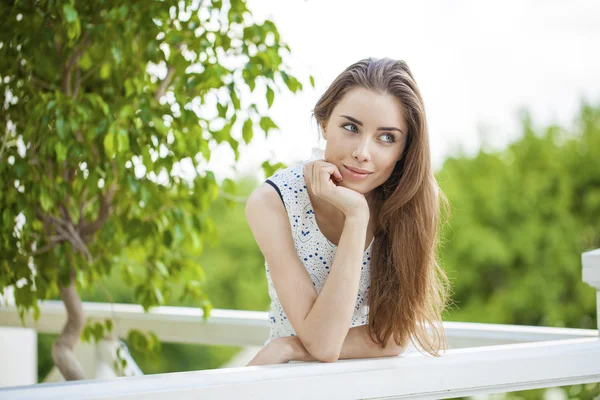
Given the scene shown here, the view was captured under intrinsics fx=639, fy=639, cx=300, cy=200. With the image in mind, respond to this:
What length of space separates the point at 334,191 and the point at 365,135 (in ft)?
0.53

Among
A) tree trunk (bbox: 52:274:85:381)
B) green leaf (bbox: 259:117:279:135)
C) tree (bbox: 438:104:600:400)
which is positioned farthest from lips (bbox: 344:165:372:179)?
tree (bbox: 438:104:600:400)

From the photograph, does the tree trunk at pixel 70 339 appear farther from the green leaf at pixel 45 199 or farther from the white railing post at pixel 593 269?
the white railing post at pixel 593 269

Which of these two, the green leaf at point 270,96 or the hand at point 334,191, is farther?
the green leaf at point 270,96

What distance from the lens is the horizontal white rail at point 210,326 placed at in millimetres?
2021

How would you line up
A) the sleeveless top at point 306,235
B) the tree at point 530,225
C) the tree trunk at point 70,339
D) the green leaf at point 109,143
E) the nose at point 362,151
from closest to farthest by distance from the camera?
1. the nose at point 362,151
2. the sleeveless top at point 306,235
3. the green leaf at point 109,143
4. the tree trunk at point 70,339
5. the tree at point 530,225

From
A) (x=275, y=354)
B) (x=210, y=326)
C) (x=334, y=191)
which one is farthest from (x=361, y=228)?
(x=210, y=326)

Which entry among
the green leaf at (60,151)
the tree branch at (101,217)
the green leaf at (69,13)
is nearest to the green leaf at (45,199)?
the green leaf at (60,151)

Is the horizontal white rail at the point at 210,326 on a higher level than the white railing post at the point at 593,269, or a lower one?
lower

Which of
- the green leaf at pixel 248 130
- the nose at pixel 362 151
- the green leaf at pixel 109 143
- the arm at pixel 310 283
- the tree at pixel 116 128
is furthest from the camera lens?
the green leaf at pixel 248 130

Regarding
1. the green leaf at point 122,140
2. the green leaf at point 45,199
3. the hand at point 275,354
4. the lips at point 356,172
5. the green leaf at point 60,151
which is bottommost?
the hand at point 275,354

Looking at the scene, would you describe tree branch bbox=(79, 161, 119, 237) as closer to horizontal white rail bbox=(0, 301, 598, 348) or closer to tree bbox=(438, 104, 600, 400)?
horizontal white rail bbox=(0, 301, 598, 348)

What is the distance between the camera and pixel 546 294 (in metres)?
8.49

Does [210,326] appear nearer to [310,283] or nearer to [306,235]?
[306,235]

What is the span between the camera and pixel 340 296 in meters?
1.46
